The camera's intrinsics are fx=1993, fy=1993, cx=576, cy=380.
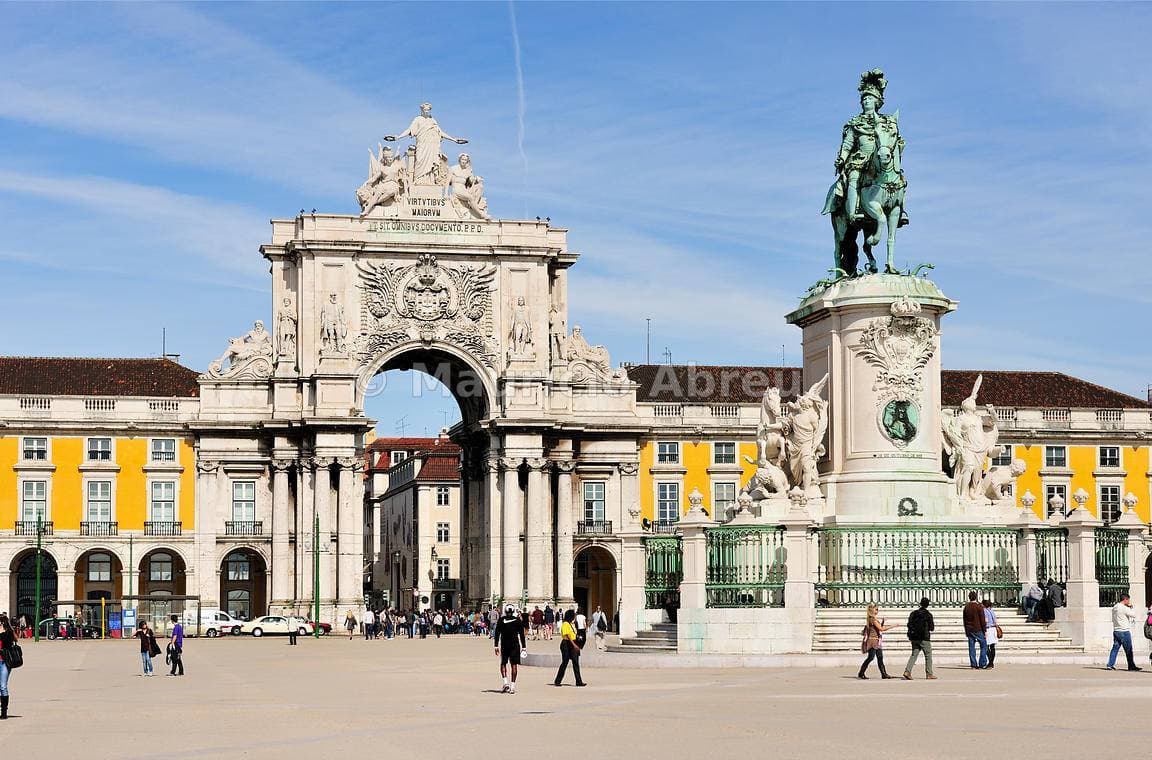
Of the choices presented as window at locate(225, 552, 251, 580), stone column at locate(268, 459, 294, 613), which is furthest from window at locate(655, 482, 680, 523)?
window at locate(225, 552, 251, 580)

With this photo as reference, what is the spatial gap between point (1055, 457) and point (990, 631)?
193 ft

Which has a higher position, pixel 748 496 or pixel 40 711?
pixel 748 496

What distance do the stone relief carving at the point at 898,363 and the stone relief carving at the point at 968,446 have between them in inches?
36.1

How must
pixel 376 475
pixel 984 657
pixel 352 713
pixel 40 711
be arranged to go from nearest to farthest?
pixel 352 713
pixel 40 711
pixel 984 657
pixel 376 475

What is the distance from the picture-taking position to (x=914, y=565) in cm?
3303

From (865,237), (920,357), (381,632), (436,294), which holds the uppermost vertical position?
(436,294)

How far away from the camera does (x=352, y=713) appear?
25.8 meters

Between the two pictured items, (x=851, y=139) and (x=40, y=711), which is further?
(x=851, y=139)

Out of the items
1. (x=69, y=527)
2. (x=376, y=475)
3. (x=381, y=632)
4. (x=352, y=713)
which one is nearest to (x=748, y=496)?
(x=352, y=713)

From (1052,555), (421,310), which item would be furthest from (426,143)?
(1052,555)

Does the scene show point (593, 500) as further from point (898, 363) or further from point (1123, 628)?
point (1123, 628)

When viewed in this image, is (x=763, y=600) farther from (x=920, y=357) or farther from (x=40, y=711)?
(x=40, y=711)

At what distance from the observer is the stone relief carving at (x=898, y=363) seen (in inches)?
1314

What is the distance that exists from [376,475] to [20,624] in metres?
72.2
